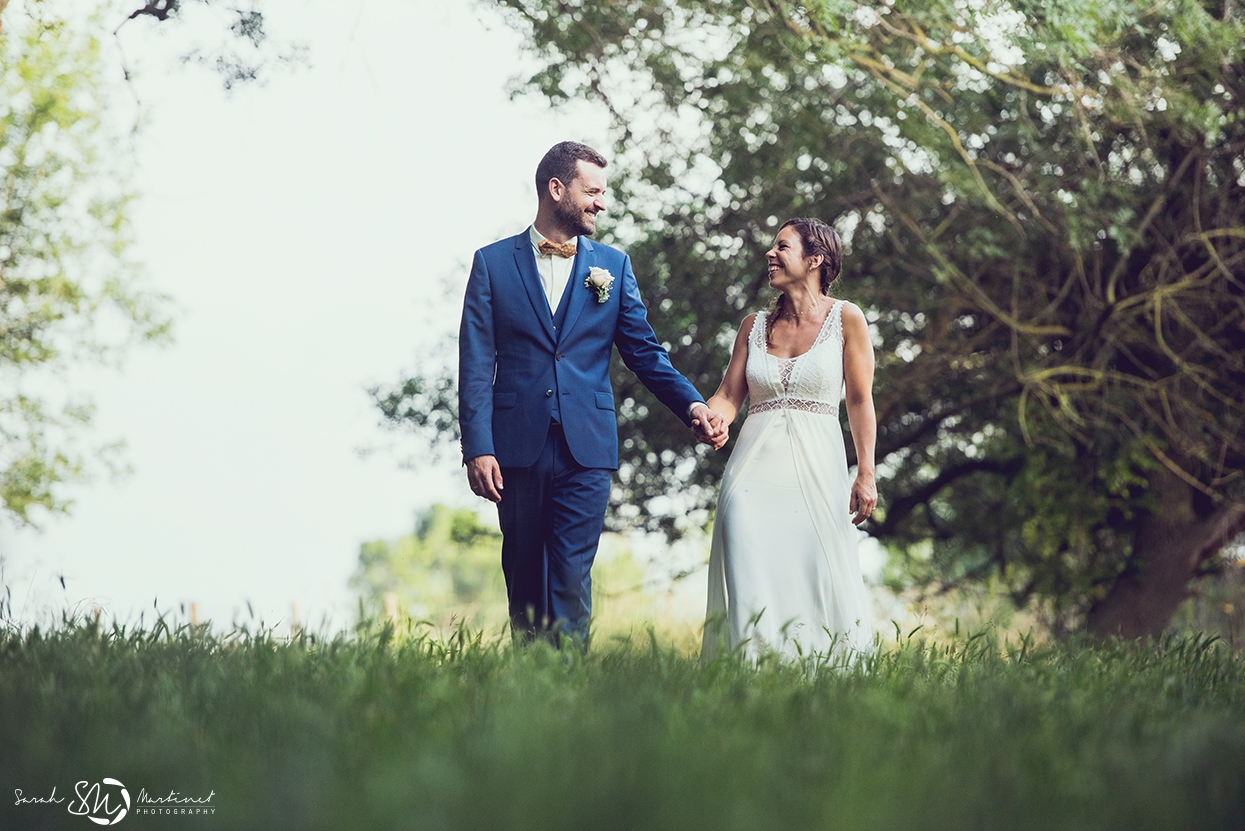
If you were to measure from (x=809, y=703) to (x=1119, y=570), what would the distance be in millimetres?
9033

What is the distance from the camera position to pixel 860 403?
5398mm

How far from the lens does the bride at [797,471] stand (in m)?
5.12

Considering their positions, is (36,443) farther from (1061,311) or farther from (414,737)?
(414,737)

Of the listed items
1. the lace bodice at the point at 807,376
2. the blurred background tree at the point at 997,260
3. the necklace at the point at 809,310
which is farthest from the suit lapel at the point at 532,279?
the blurred background tree at the point at 997,260

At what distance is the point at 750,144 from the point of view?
9.45m

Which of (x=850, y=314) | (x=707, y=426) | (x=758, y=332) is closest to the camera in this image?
(x=707, y=426)

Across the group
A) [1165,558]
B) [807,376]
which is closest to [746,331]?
[807,376]

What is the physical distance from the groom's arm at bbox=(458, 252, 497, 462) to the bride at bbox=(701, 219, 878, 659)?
114 centimetres

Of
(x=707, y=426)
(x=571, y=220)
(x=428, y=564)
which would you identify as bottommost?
(x=707, y=426)

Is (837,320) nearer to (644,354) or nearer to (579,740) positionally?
(644,354)

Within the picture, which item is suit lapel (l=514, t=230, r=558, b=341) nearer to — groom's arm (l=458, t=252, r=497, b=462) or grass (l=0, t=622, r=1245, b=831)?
groom's arm (l=458, t=252, r=497, b=462)

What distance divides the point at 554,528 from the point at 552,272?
46.7 inches

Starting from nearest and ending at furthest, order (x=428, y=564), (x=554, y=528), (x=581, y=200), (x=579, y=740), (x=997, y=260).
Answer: (x=579, y=740) < (x=554, y=528) < (x=581, y=200) < (x=997, y=260) < (x=428, y=564)

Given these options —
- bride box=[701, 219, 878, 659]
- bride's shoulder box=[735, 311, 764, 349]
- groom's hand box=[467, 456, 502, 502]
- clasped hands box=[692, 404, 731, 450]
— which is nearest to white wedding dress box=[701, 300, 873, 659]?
bride box=[701, 219, 878, 659]
